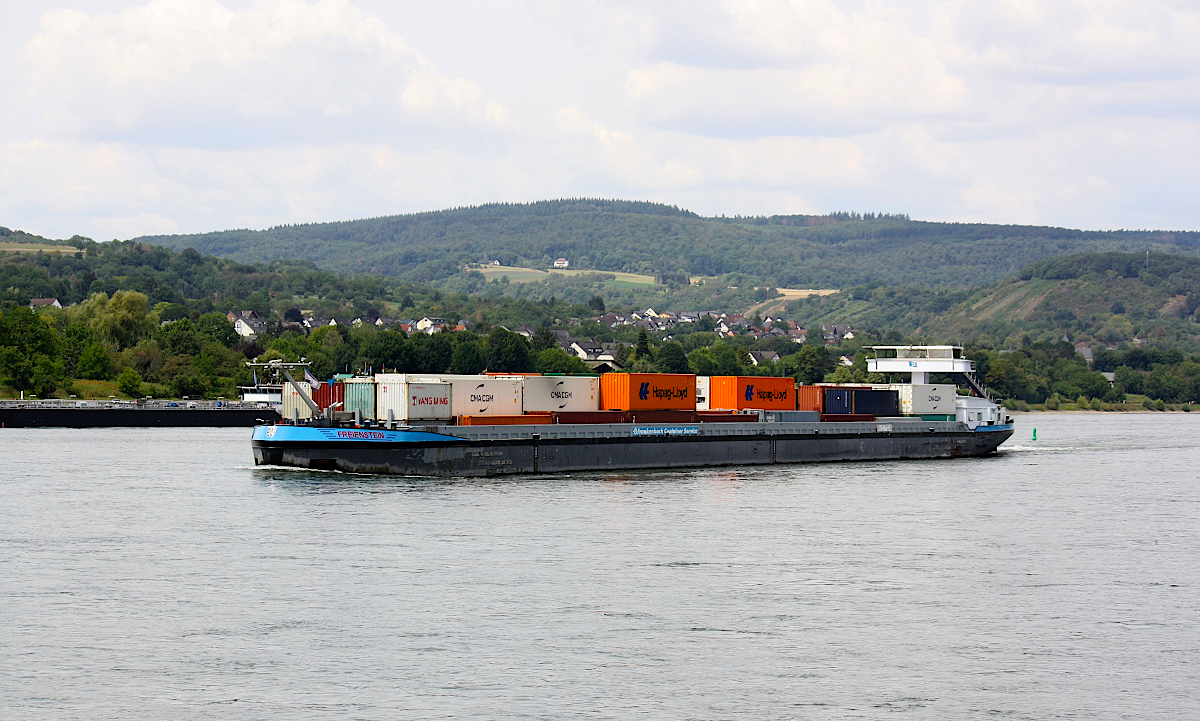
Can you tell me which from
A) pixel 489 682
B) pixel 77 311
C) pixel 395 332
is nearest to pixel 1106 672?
pixel 489 682

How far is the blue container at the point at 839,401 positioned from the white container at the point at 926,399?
587cm

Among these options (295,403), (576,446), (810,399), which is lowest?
(576,446)

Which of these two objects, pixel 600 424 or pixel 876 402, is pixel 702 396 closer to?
pixel 876 402

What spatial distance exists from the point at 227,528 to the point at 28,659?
16451mm

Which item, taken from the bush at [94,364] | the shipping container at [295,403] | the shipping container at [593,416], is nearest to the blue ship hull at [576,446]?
the shipping container at [593,416]

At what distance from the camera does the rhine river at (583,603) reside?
21.5 metres

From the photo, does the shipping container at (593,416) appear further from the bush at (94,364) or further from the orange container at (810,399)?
the bush at (94,364)

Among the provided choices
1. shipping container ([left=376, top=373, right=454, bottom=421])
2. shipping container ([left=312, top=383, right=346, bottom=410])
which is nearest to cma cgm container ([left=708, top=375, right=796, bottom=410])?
shipping container ([left=376, top=373, right=454, bottom=421])

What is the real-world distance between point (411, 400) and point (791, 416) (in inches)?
986

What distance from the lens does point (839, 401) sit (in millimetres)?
73812

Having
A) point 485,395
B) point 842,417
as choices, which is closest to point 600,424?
point 485,395

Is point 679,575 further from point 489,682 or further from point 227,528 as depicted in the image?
point 227,528

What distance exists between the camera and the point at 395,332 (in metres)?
157

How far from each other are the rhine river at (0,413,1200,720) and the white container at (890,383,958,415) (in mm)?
25880
